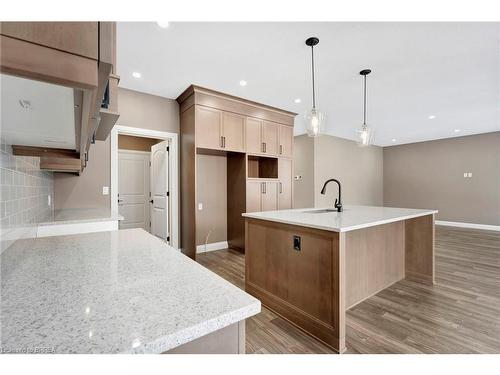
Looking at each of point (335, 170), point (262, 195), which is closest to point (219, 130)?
point (262, 195)

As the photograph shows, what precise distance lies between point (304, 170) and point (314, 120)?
4057 mm

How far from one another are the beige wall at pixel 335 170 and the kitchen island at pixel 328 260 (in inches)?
140

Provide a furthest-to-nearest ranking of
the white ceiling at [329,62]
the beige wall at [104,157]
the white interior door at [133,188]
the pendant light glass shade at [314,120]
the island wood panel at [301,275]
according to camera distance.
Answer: the white interior door at [133,188] → the beige wall at [104,157] → the pendant light glass shade at [314,120] → the white ceiling at [329,62] → the island wood panel at [301,275]

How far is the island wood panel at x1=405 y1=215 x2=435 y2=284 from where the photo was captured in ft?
9.04

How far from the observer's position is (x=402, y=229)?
2918 millimetres

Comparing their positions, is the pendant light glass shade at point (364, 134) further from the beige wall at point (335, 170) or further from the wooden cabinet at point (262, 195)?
the beige wall at point (335, 170)

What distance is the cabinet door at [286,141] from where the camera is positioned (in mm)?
4652

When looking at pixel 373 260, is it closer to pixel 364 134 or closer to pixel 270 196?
pixel 364 134

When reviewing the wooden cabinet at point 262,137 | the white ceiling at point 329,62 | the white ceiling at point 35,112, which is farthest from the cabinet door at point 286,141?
the white ceiling at point 35,112

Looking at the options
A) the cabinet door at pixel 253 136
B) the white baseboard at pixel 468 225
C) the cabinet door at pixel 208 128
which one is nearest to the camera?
the cabinet door at pixel 208 128

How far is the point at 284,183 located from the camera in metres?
4.66

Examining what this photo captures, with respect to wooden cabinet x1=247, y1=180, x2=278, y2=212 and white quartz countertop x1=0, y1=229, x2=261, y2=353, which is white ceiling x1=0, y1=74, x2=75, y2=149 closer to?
white quartz countertop x1=0, y1=229, x2=261, y2=353
